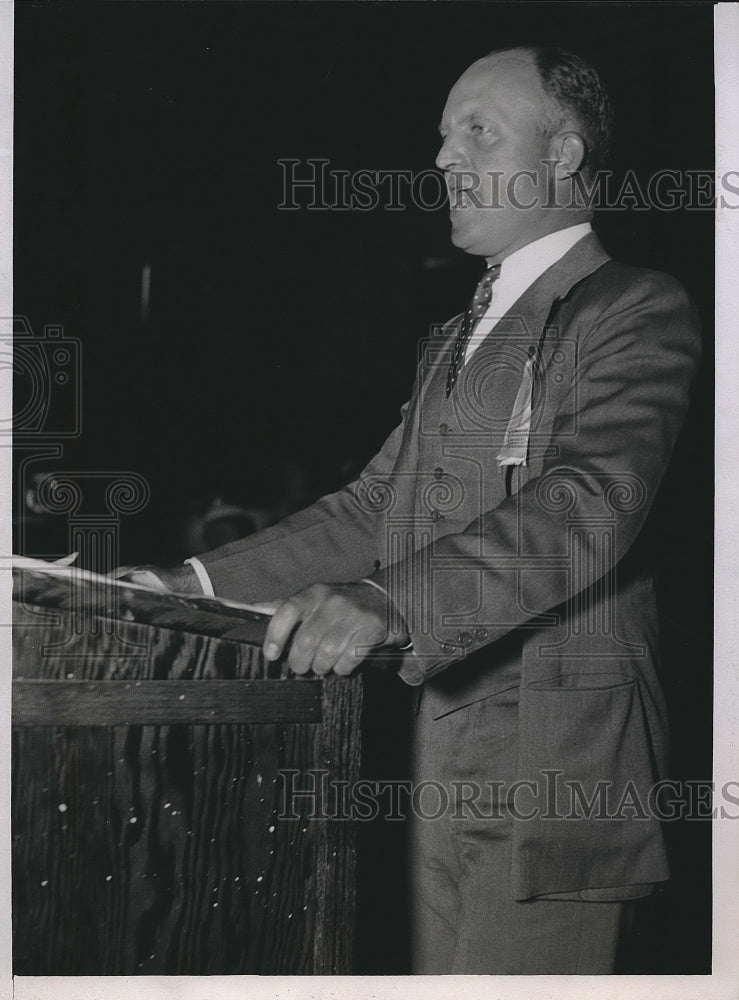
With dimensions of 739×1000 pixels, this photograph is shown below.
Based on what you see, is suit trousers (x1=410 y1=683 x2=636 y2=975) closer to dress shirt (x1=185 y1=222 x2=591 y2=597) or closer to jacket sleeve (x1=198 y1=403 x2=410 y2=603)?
jacket sleeve (x1=198 y1=403 x2=410 y2=603)

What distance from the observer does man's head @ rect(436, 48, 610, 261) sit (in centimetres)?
184

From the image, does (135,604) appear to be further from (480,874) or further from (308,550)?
(480,874)

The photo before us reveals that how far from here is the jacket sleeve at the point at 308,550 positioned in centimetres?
181

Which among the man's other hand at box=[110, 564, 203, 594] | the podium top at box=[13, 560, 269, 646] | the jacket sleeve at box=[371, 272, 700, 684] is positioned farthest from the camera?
the man's other hand at box=[110, 564, 203, 594]

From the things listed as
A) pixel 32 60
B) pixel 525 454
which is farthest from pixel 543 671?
pixel 32 60

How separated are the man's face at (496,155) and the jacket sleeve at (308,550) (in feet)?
1.38

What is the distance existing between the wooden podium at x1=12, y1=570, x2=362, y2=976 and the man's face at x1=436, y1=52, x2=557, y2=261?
2.93 ft

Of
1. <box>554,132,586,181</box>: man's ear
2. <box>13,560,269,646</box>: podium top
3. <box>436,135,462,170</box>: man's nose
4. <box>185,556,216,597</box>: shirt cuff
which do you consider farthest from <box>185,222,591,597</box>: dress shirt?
<box>13,560,269,646</box>: podium top

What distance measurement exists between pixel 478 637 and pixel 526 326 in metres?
0.57

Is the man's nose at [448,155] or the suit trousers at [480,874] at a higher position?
the man's nose at [448,155]

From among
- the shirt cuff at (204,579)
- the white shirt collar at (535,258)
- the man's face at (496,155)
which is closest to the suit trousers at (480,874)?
the shirt cuff at (204,579)

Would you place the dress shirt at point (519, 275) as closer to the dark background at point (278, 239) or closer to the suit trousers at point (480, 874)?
the dark background at point (278, 239)

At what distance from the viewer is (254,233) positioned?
190 centimetres

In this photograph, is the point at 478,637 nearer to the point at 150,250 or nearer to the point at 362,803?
the point at 362,803
